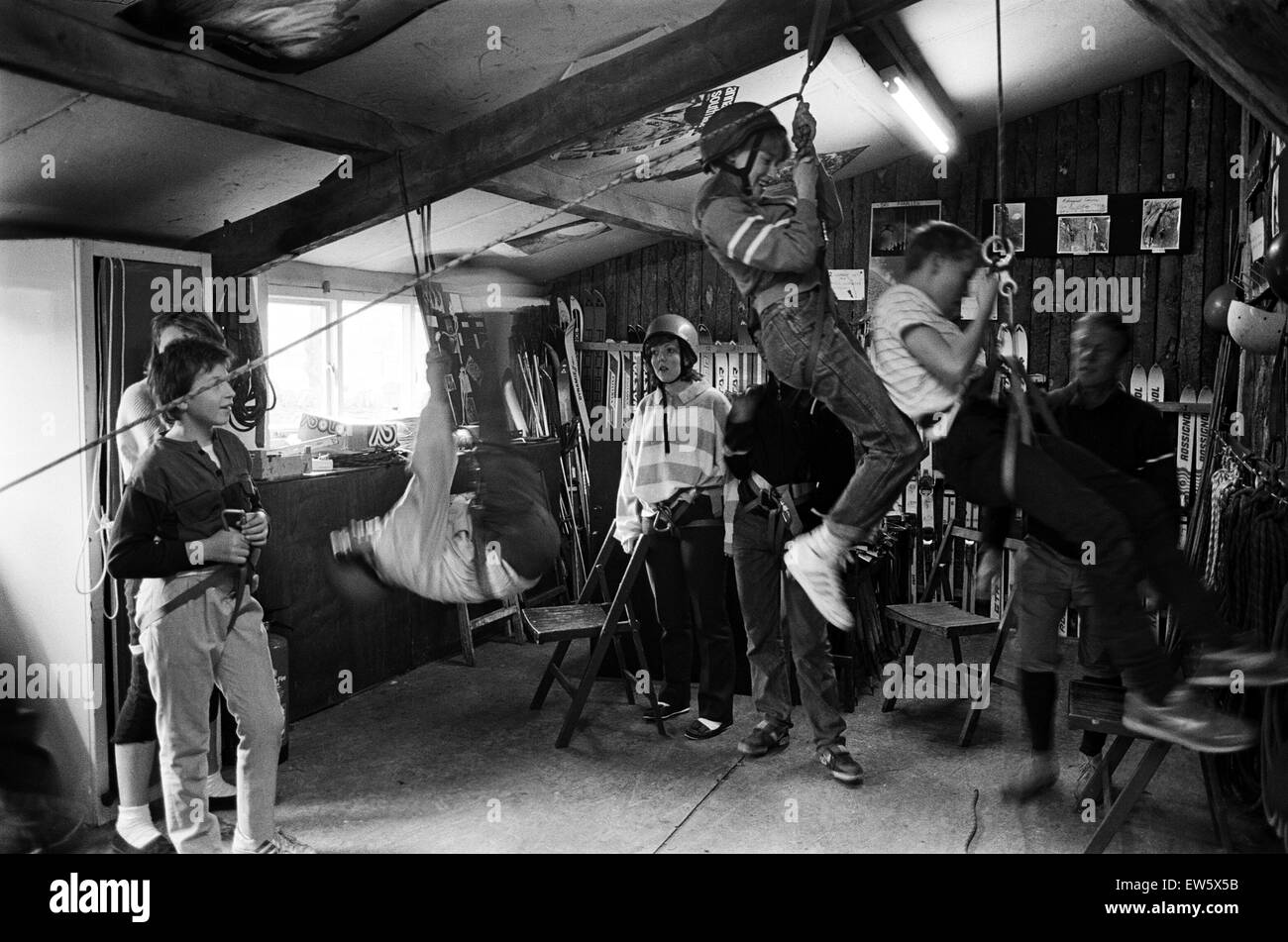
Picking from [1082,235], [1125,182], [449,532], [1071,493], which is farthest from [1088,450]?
[1125,182]

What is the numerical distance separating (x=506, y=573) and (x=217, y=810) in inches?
84.3

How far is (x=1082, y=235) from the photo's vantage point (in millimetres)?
6617

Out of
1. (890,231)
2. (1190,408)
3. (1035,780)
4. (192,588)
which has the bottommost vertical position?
(1035,780)

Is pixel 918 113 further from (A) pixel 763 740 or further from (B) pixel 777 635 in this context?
(A) pixel 763 740

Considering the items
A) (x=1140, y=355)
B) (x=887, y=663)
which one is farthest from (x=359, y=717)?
(x=1140, y=355)

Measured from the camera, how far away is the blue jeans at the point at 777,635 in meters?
4.13

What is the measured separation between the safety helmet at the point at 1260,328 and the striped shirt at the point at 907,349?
2.64m

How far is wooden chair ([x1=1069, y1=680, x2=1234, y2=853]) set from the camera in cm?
308

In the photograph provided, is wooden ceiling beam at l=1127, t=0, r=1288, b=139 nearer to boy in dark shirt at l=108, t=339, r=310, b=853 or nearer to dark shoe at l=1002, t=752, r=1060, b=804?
dark shoe at l=1002, t=752, r=1060, b=804

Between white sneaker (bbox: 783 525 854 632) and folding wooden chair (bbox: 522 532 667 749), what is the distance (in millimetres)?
2128

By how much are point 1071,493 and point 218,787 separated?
339 centimetres

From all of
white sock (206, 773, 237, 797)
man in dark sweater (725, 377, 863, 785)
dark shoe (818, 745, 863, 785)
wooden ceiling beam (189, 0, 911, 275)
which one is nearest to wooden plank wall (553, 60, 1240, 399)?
man in dark sweater (725, 377, 863, 785)

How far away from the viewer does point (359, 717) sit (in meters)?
5.07
